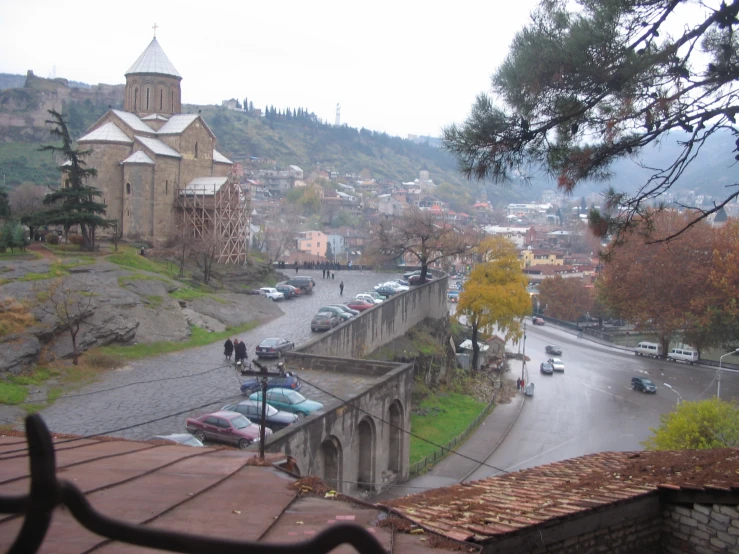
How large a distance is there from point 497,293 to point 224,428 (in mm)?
21380

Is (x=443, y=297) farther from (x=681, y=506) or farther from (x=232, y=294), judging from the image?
(x=681, y=506)

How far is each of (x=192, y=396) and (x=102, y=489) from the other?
10.2m

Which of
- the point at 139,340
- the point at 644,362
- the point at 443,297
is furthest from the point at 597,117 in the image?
the point at 644,362

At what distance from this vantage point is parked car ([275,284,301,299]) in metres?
28.6

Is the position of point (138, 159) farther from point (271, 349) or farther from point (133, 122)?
point (271, 349)

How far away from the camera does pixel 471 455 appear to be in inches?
837

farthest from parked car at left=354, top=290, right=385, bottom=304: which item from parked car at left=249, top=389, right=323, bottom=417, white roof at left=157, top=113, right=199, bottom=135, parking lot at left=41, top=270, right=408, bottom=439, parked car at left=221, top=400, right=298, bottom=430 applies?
parked car at left=221, top=400, right=298, bottom=430

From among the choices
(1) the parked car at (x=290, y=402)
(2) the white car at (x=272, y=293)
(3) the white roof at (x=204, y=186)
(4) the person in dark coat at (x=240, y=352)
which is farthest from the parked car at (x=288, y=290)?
(1) the parked car at (x=290, y=402)

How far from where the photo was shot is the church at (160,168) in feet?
95.7

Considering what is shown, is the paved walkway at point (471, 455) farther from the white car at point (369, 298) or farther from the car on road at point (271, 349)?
the white car at point (369, 298)

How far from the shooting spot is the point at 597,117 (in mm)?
7426

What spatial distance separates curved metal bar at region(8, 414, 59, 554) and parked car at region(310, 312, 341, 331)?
841 inches

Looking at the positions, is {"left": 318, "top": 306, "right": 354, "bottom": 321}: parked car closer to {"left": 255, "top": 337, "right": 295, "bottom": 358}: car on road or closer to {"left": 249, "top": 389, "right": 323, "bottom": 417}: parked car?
{"left": 255, "top": 337, "right": 295, "bottom": 358}: car on road

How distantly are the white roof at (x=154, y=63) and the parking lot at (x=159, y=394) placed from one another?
19705mm
